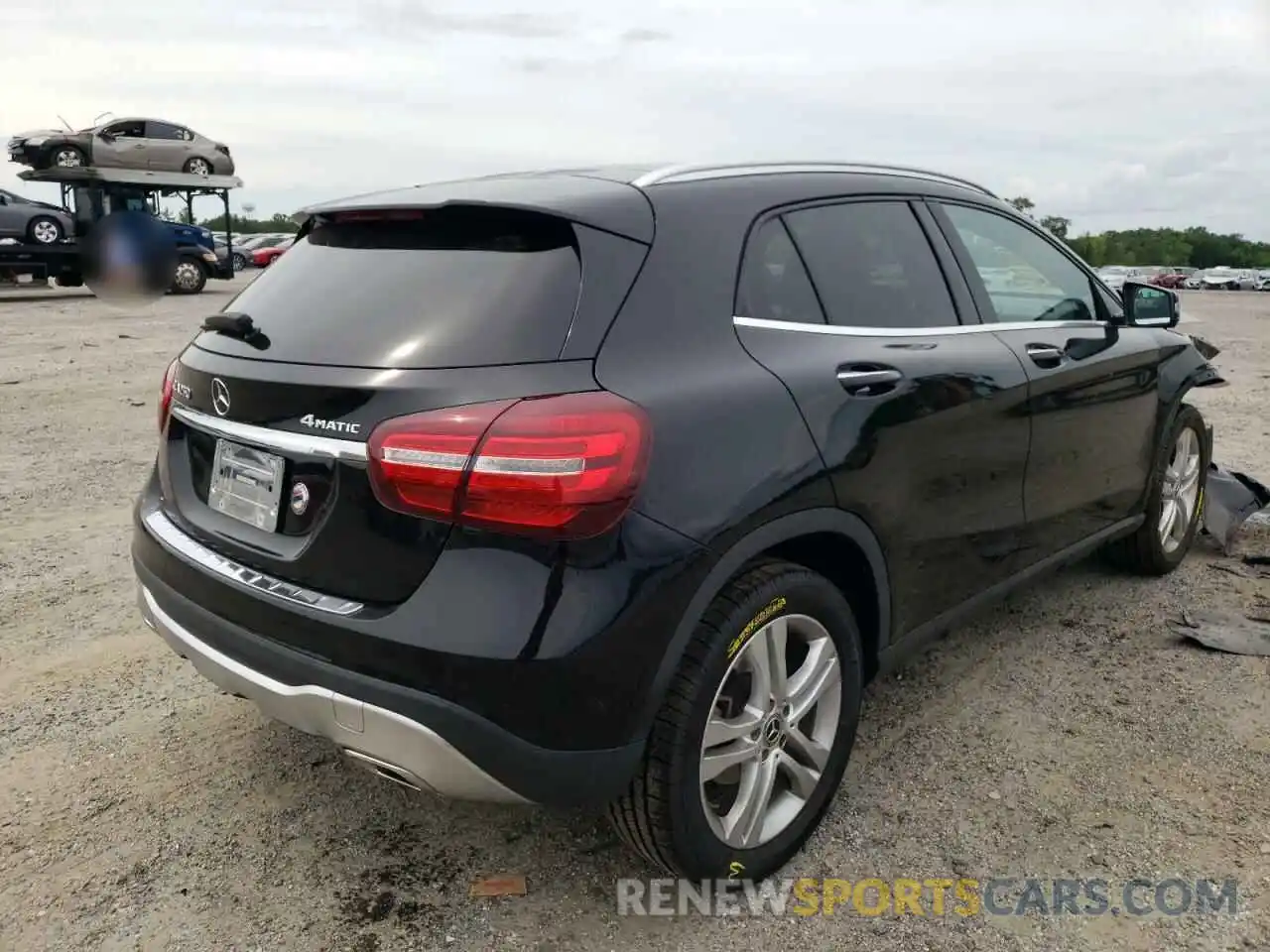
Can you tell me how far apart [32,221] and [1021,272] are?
20309 mm

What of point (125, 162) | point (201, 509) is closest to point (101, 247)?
point (125, 162)

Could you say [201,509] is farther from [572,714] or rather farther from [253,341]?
[572,714]

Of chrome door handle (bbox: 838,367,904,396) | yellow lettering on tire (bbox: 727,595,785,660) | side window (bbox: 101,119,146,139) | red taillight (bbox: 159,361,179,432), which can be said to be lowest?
yellow lettering on tire (bbox: 727,595,785,660)

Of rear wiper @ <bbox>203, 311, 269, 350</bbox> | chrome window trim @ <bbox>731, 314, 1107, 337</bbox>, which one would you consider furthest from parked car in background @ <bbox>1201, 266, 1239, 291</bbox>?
rear wiper @ <bbox>203, 311, 269, 350</bbox>

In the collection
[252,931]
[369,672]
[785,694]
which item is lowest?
[252,931]

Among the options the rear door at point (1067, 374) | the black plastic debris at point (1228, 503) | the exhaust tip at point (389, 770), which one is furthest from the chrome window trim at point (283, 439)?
the black plastic debris at point (1228, 503)

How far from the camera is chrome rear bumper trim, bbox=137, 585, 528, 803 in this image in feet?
6.63

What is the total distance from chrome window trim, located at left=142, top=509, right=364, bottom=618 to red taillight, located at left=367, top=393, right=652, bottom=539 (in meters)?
0.28

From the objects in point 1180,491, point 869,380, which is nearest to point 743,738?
point 869,380

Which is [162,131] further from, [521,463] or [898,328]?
[521,463]

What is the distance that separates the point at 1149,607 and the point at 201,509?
365cm

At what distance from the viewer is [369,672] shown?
2055 millimetres

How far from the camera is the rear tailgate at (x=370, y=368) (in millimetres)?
2074

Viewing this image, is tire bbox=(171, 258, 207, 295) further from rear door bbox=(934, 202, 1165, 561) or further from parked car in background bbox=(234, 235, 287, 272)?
rear door bbox=(934, 202, 1165, 561)
